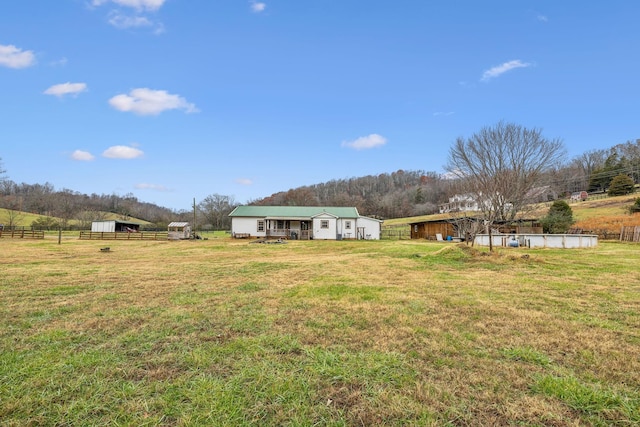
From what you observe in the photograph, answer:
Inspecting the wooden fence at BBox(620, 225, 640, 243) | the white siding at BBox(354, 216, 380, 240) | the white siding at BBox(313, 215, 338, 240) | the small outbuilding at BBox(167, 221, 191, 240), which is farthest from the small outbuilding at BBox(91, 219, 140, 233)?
the wooden fence at BBox(620, 225, 640, 243)

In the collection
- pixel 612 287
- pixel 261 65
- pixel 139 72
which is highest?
pixel 261 65

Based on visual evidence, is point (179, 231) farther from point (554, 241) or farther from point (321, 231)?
point (554, 241)

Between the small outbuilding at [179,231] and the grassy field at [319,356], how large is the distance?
88.9 ft

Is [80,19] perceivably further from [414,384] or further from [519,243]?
[519,243]

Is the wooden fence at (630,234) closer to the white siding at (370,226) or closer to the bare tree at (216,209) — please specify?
the white siding at (370,226)

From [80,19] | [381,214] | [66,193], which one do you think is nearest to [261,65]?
[80,19]

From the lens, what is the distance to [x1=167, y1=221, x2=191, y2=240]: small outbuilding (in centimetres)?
3216

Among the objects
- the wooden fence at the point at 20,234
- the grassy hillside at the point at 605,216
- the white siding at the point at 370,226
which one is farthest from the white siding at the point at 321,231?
the wooden fence at the point at 20,234

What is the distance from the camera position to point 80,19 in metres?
11.7

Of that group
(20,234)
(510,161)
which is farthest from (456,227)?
(20,234)

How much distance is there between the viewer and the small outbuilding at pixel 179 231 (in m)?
32.2

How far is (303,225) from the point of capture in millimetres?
35062

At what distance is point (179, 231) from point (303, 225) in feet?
46.9

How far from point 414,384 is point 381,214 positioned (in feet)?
234
